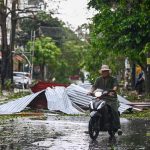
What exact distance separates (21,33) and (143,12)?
201ft

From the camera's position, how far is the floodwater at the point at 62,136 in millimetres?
11391

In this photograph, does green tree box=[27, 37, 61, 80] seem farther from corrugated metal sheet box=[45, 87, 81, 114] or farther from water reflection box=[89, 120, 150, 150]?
water reflection box=[89, 120, 150, 150]

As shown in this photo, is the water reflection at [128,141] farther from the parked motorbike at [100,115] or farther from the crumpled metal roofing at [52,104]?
the crumpled metal roofing at [52,104]

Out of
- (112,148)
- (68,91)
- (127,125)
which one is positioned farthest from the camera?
(68,91)

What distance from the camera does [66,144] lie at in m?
11.6

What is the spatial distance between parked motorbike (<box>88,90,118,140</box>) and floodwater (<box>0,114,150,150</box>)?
0.81 ft

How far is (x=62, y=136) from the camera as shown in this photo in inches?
519

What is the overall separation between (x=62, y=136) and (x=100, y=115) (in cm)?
112

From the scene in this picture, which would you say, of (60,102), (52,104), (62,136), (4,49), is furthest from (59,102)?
(4,49)

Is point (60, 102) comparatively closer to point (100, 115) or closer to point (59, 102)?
point (59, 102)

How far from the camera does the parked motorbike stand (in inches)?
498

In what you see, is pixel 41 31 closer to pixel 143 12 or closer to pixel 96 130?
pixel 143 12

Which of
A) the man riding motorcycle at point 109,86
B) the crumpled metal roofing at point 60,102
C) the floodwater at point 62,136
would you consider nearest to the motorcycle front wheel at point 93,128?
the floodwater at point 62,136

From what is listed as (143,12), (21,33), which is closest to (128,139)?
(143,12)
